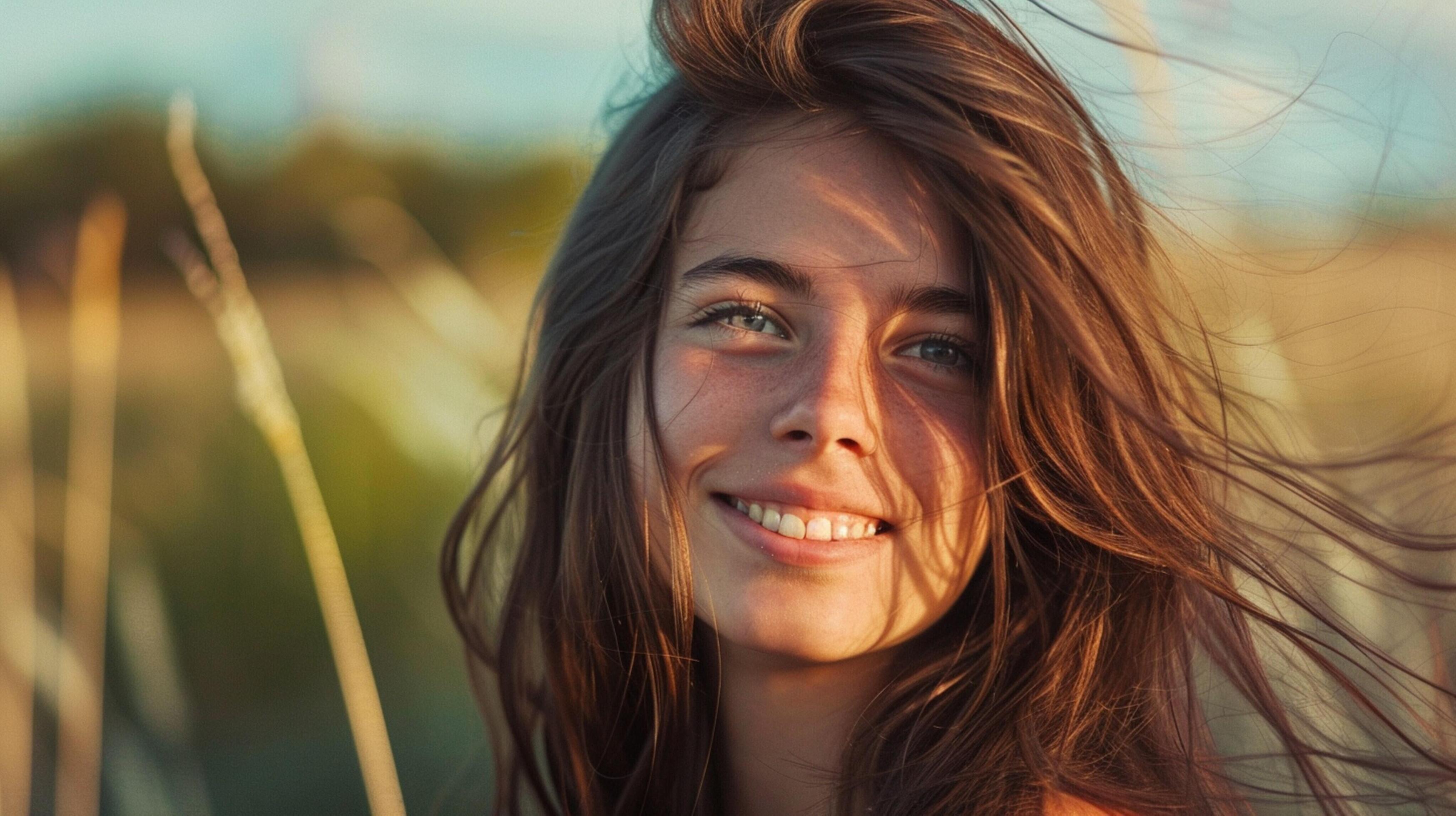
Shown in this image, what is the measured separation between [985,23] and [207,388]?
240 centimetres

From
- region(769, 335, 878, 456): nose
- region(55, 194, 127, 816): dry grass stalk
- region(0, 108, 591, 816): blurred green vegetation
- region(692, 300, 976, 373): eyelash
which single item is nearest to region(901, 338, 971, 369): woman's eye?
region(692, 300, 976, 373): eyelash

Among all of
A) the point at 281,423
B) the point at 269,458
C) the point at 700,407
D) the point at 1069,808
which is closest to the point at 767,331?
the point at 700,407

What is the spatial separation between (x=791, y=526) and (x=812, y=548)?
42 millimetres

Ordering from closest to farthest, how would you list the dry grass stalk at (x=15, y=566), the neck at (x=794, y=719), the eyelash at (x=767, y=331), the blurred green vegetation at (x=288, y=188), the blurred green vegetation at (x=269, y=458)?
1. the eyelash at (x=767, y=331)
2. the neck at (x=794, y=719)
3. the dry grass stalk at (x=15, y=566)
4. the blurred green vegetation at (x=269, y=458)
5. the blurred green vegetation at (x=288, y=188)

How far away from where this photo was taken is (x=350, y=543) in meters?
3.17

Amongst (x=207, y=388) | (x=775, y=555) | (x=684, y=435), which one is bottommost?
(x=775, y=555)

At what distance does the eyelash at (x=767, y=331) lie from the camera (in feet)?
5.44

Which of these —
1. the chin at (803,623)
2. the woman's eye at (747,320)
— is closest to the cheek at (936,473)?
the chin at (803,623)

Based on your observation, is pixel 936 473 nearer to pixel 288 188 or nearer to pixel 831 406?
pixel 831 406

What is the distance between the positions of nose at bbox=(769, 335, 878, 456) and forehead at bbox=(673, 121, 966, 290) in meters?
0.12

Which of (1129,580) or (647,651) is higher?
(1129,580)

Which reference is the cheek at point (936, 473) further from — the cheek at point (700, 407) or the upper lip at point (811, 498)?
the cheek at point (700, 407)

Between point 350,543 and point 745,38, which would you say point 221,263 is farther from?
point 745,38

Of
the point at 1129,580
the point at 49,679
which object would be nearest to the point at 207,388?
the point at 49,679
